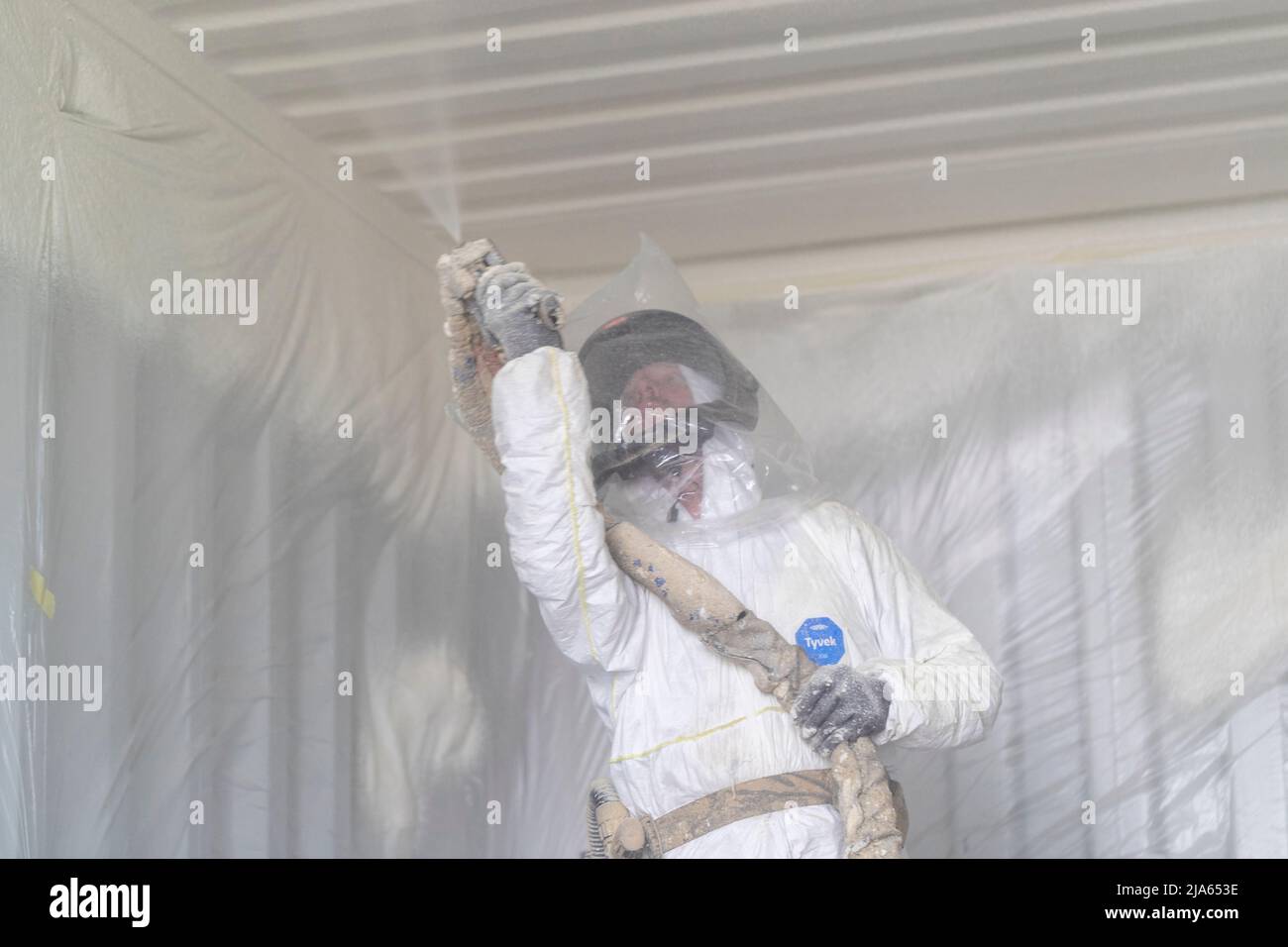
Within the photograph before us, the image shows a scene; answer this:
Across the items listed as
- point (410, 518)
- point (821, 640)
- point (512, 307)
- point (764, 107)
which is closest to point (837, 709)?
point (821, 640)

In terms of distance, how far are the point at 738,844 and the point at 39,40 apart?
1.77 meters

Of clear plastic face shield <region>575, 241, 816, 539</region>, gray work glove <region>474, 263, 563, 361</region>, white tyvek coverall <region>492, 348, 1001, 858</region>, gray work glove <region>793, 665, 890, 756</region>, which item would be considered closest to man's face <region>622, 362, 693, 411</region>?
clear plastic face shield <region>575, 241, 816, 539</region>

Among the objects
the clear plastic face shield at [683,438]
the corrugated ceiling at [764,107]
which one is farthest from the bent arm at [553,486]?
the corrugated ceiling at [764,107]

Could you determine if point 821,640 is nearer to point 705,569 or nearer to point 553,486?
point 705,569

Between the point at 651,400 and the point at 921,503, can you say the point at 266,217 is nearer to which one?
the point at 651,400

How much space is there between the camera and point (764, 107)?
3.49 metres

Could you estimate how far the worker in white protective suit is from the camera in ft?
7.59

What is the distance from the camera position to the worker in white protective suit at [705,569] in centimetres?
231

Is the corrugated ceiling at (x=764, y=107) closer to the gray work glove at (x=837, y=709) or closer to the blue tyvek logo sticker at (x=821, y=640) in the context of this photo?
the blue tyvek logo sticker at (x=821, y=640)

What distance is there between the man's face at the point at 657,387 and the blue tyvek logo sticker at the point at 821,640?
0.45 meters

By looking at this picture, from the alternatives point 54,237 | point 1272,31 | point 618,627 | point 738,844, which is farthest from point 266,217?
point 1272,31

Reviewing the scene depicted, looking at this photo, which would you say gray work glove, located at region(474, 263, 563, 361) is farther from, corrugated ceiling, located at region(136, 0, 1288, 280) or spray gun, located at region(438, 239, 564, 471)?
corrugated ceiling, located at region(136, 0, 1288, 280)

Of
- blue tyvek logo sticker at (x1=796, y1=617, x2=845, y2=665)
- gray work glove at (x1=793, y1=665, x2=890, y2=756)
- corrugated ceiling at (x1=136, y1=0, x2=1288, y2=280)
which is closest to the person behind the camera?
gray work glove at (x1=793, y1=665, x2=890, y2=756)

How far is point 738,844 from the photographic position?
7.60 ft
